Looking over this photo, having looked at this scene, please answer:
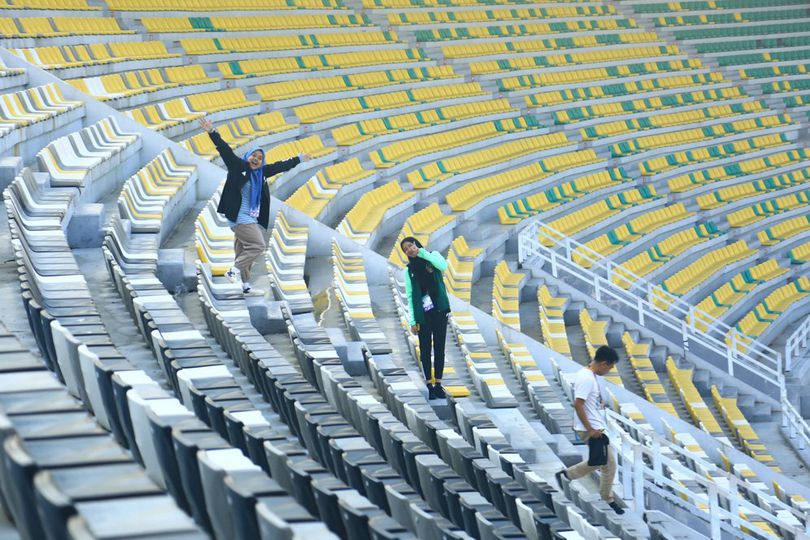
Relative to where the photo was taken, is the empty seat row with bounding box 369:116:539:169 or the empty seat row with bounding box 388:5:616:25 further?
the empty seat row with bounding box 388:5:616:25

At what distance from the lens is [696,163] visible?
21109 mm

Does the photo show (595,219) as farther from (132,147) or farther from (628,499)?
(628,499)

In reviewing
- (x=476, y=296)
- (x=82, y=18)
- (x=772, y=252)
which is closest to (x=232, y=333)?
(x=476, y=296)

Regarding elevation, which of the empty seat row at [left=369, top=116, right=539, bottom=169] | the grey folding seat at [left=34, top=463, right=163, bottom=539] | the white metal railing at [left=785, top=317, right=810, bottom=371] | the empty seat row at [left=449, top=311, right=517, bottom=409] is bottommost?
the white metal railing at [left=785, top=317, right=810, bottom=371]

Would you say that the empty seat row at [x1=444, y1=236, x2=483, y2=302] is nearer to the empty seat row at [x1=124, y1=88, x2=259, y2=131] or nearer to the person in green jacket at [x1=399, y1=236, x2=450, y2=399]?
the empty seat row at [x1=124, y1=88, x2=259, y2=131]

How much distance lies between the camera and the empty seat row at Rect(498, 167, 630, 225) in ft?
53.2

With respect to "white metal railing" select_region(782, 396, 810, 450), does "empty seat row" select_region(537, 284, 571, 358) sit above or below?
above

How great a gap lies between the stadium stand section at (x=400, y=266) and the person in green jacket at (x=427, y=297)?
1.03 ft

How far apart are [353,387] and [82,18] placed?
9395 millimetres

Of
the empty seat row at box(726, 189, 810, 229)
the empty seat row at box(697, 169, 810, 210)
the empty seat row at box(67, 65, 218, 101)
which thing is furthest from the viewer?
the empty seat row at box(697, 169, 810, 210)

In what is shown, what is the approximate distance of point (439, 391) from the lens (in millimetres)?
7723

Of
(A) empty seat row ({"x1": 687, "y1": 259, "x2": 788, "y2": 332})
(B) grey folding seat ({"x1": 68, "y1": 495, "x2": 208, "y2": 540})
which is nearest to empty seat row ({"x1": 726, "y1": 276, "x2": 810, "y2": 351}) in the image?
(A) empty seat row ({"x1": 687, "y1": 259, "x2": 788, "y2": 332})

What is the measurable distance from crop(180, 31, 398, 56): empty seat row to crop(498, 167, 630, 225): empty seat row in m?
3.47

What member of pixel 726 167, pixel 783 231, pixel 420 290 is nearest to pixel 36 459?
pixel 420 290
